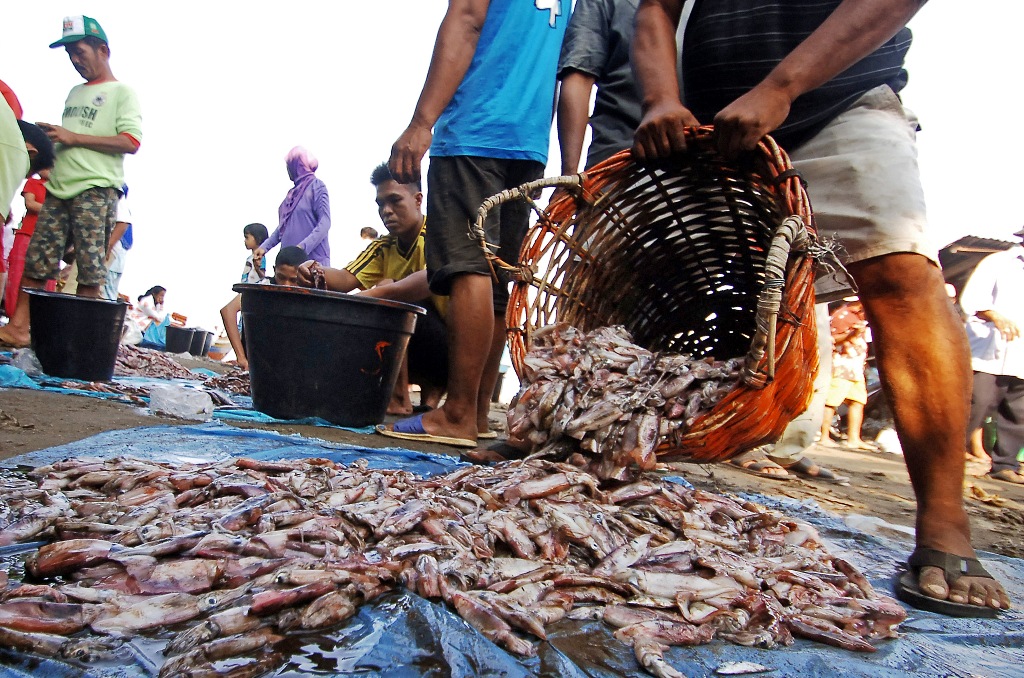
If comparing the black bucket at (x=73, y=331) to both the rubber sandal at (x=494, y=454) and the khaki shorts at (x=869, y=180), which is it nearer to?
the rubber sandal at (x=494, y=454)

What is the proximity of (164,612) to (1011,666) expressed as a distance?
5.22 ft

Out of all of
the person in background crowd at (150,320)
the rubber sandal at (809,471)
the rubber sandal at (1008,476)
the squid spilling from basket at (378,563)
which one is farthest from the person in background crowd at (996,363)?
the person in background crowd at (150,320)

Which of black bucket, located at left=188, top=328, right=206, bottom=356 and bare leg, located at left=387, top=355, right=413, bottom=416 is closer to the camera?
bare leg, located at left=387, top=355, right=413, bottom=416

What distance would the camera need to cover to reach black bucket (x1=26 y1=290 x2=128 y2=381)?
13.2 ft

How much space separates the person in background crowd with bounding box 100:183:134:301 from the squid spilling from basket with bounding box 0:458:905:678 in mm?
4331

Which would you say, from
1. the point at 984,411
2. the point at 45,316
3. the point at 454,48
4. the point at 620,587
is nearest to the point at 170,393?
the point at 45,316

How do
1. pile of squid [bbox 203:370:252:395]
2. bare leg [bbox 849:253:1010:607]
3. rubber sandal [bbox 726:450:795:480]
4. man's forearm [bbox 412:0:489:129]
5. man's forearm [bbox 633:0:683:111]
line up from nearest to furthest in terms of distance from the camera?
bare leg [bbox 849:253:1010:607] → man's forearm [bbox 633:0:683:111] → man's forearm [bbox 412:0:489:129] → rubber sandal [bbox 726:450:795:480] → pile of squid [bbox 203:370:252:395]

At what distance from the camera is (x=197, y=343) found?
483 inches

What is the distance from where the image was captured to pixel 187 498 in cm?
161

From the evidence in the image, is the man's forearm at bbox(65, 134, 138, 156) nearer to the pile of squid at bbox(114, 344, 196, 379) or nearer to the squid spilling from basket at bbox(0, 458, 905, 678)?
the pile of squid at bbox(114, 344, 196, 379)

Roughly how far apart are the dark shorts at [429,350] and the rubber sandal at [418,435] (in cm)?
146

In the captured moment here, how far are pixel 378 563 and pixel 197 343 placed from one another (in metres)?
12.4

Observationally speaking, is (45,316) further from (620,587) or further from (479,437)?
(620,587)

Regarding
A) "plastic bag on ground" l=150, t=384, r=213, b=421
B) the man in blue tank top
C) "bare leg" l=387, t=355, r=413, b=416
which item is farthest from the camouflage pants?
the man in blue tank top
